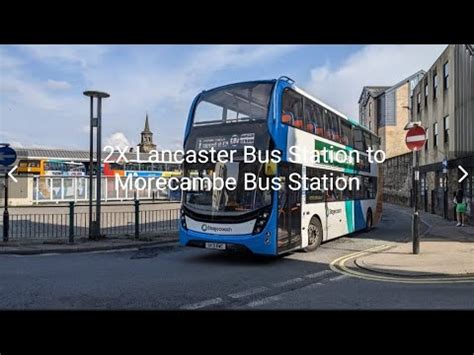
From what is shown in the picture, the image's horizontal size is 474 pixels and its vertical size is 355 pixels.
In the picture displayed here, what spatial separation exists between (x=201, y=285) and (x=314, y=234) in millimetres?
4618

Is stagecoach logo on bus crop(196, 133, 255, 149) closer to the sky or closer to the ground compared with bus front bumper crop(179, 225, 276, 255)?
closer to the sky

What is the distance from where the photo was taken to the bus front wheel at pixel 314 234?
10.6m

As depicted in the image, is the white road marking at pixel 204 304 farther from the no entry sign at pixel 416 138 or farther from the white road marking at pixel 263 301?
the no entry sign at pixel 416 138

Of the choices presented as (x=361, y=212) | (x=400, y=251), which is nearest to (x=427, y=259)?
(x=400, y=251)

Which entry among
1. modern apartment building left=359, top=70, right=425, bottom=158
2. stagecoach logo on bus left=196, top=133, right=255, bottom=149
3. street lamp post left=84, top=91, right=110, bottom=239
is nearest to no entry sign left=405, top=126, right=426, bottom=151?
stagecoach logo on bus left=196, top=133, right=255, bottom=149

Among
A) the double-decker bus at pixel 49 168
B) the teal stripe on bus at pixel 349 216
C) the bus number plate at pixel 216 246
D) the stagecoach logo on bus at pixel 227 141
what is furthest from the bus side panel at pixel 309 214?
the double-decker bus at pixel 49 168

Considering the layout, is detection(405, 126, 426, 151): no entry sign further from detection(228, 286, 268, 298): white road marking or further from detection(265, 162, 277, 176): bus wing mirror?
detection(228, 286, 268, 298): white road marking

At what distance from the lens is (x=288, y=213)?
927 cm

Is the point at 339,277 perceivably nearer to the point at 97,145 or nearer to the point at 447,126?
the point at 97,145

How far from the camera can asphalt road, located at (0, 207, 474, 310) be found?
6.00m

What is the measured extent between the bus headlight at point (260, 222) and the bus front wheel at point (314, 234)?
2.31 meters
